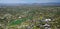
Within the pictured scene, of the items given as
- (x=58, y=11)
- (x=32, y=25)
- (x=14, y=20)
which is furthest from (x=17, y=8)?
(x=58, y=11)

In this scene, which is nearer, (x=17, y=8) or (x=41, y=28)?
(x=41, y=28)

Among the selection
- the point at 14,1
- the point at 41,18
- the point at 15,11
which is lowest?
the point at 41,18

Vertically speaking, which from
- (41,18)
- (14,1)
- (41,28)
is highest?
(14,1)

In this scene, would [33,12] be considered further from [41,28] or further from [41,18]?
[41,28]

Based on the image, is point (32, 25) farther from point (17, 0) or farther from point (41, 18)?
point (17, 0)

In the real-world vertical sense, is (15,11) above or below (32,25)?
above

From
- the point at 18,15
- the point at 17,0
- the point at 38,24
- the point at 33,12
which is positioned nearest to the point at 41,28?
the point at 38,24
